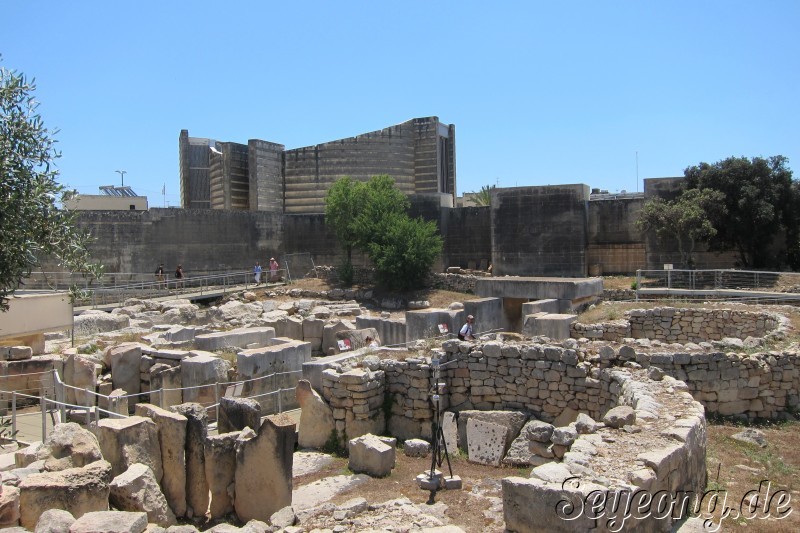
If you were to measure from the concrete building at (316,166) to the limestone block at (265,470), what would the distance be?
90.8ft

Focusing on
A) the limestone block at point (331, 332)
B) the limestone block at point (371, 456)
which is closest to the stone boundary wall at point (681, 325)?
the limestone block at point (331, 332)

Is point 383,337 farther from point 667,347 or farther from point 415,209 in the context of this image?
point 415,209

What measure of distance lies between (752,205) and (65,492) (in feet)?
78.0

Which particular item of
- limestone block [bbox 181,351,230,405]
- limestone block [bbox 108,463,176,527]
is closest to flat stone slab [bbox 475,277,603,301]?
limestone block [bbox 181,351,230,405]

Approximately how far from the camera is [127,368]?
11914 mm

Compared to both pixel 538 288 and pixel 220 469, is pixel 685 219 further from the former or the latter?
pixel 220 469

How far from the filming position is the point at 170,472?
709cm

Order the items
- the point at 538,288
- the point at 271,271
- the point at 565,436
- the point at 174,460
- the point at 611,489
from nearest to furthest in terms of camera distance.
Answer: the point at 611,489 < the point at 174,460 < the point at 565,436 < the point at 538,288 < the point at 271,271

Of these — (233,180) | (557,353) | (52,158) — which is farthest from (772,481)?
(233,180)

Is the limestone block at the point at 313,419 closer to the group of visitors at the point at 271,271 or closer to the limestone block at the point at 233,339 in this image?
the limestone block at the point at 233,339

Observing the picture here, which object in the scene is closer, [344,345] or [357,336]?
[344,345]

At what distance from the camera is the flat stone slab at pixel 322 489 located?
7492mm

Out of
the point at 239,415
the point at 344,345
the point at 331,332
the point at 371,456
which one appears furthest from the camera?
the point at 331,332

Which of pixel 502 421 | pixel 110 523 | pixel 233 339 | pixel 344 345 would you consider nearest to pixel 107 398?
pixel 233 339
